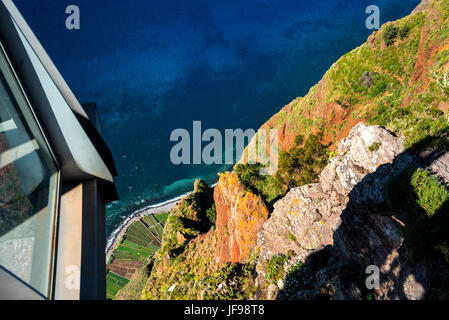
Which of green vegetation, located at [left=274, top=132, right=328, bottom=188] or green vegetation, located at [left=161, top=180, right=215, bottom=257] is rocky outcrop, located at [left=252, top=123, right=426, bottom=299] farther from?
green vegetation, located at [left=161, top=180, right=215, bottom=257]

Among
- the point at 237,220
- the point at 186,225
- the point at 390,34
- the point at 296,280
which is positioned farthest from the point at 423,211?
the point at 390,34

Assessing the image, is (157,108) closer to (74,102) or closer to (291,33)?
(291,33)

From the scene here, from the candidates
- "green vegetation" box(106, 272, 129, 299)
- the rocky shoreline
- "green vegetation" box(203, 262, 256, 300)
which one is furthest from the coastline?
"green vegetation" box(203, 262, 256, 300)

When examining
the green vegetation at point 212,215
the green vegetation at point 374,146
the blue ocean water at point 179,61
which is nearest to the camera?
the green vegetation at point 374,146

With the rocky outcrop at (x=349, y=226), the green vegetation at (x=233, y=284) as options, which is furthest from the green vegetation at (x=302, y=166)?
the green vegetation at (x=233, y=284)

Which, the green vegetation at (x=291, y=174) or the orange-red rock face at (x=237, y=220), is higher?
the green vegetation at (x=291, y=174)

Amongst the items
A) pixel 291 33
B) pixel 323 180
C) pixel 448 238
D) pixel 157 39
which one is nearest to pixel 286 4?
pixel 291 33

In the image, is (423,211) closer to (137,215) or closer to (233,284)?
(233,284)

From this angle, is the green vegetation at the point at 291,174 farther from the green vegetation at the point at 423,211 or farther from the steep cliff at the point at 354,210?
the green vegetation at the point at 423,211
